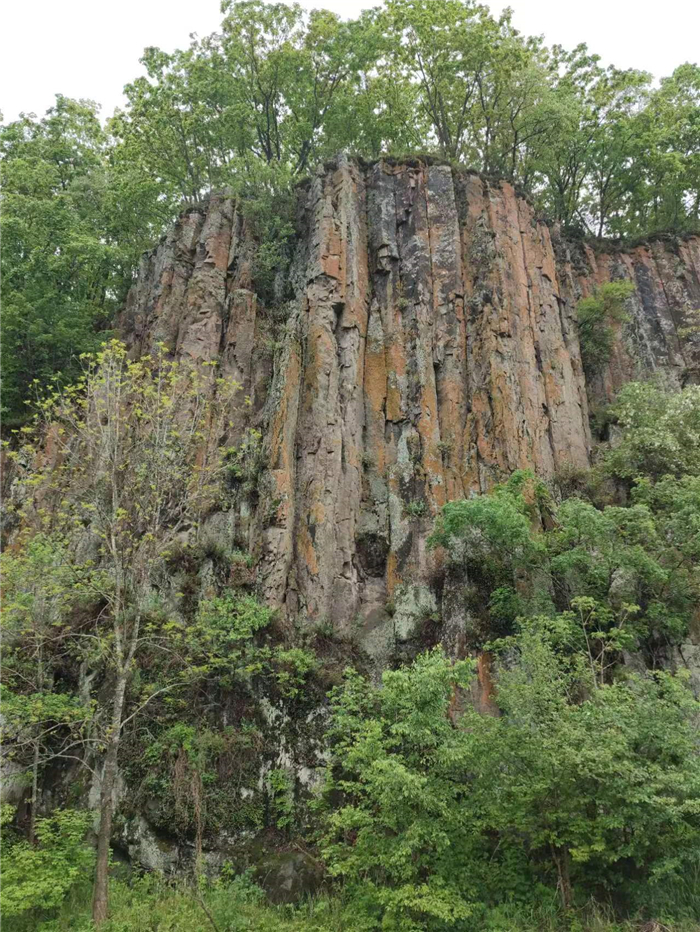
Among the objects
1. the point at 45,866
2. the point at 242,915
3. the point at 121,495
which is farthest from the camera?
the point at 121,495

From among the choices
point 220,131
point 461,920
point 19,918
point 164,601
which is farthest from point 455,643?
point 220,131

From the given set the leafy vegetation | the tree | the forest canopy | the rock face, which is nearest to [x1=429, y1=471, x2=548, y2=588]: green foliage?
the leafy vegetation

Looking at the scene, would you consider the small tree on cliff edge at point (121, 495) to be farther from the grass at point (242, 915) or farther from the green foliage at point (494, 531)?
the green foliage at point (494, 531)

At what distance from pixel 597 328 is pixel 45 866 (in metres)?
24.0

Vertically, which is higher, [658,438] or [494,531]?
[658,438]

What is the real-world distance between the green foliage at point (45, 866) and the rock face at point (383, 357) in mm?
6512

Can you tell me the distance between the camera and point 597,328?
83.7 ft

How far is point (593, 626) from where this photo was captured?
52.1 feet

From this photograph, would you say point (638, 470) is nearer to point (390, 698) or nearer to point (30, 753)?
point (390, 698)

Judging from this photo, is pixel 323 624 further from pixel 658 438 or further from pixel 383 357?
pixel 658 438

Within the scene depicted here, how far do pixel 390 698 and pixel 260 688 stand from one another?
5296 mm

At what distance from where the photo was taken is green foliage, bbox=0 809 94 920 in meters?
11.2

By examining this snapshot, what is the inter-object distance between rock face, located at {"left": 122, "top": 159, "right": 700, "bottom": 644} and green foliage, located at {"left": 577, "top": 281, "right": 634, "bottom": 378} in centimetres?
66

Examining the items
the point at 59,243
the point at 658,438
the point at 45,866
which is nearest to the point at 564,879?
the point at 45,866
